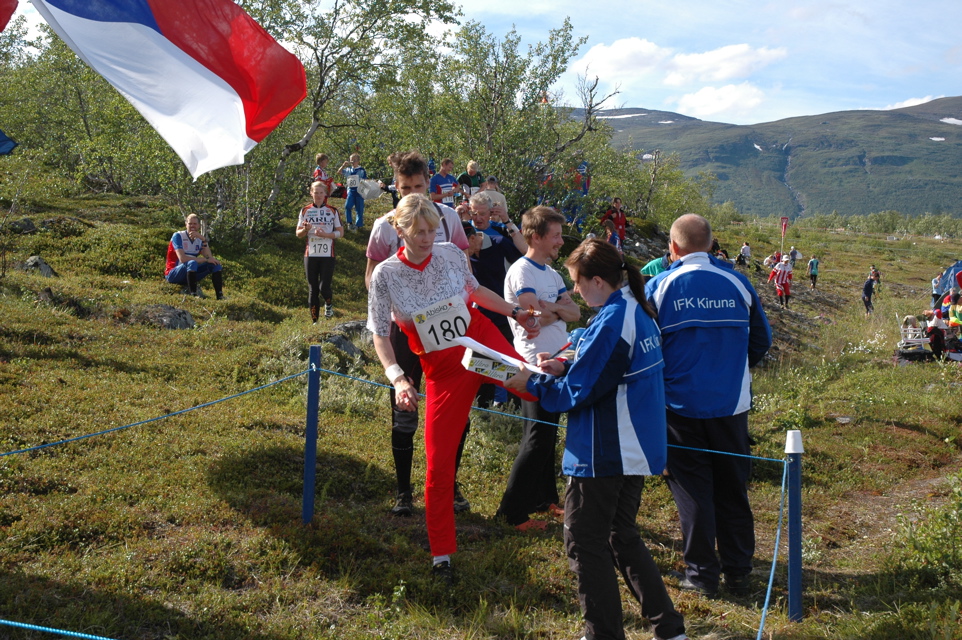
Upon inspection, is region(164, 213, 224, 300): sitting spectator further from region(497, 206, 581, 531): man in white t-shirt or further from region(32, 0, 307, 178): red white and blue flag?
region(497, 206, 581, 531): man in white t-shirt

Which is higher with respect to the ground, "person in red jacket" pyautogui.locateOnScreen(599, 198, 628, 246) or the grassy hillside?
"person in red jacket" pyautogui.locateOnScreen(599, 198, 628, 246)

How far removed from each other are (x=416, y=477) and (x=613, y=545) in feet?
8.80

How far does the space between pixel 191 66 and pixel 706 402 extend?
4510mm

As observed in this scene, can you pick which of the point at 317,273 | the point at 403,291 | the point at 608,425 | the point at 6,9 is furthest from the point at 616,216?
the point at 608,425

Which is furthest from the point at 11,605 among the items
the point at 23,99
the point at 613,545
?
the point at 23,99

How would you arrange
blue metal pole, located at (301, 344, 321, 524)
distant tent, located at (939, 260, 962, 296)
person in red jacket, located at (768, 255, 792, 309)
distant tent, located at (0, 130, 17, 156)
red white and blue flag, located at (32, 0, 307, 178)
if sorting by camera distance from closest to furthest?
Answer: blue metal pole, located at (301, 344, 321, 524) → red white and blue flag, located at (32, 0, 307, 178) → distant tent, located at (0, 130, 17, 156) → distant tent, located at (939, 260, 962, 296) → person in red jacket, located at (768, 255, 792, 309)

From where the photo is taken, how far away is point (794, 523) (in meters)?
3.97

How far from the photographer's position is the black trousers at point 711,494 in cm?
438

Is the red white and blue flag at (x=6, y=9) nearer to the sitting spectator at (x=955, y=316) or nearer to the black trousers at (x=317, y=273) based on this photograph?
the black trousers at (x=317, y=273)

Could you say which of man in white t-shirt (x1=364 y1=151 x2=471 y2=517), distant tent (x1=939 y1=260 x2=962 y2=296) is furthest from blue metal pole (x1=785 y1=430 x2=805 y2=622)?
distant tent (x1=939 y1=260 x2=962 y2=296)

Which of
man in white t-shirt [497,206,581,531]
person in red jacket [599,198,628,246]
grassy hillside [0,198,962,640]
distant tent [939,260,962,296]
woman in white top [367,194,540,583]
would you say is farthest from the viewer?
person in red jacket [599,198,628,246]

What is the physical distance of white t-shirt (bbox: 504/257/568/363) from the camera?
4.82 metres

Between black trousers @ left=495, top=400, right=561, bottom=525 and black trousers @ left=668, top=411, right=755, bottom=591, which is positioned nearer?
black trousers @ left=668, top=411, right=755, bottom=591

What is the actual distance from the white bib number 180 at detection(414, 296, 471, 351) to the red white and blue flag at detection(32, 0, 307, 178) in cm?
201
